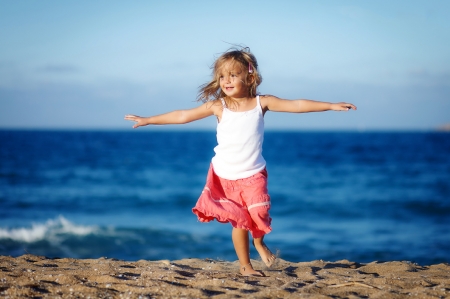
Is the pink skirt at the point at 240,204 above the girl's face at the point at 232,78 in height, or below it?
below

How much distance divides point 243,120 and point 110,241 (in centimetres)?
754

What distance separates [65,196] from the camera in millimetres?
17016

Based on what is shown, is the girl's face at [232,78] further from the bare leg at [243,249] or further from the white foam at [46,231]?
the white foam at [46,231]

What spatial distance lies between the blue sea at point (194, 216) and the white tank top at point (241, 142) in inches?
180

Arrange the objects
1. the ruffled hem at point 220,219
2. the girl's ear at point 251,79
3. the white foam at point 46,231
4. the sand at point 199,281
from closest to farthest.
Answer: the sand at point 199,281, the ruffled hem at point 220,219, the girl's ear at point 251,79, the white foam at point 46,231

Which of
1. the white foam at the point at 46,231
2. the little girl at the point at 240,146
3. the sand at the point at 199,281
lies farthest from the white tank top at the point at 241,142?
the white foam at the point at 46,231

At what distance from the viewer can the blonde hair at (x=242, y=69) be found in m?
4.47

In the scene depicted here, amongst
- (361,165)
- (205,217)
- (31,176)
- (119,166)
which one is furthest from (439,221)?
(119,166)

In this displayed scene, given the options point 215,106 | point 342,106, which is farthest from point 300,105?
point 215,106

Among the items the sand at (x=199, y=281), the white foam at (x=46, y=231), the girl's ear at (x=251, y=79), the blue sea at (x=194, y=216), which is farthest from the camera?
the white foam at (x=46, y=231)

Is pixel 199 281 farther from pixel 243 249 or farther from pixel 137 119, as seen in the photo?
pixel 137 119

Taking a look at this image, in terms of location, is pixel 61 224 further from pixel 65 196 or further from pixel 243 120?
pixel 243 120

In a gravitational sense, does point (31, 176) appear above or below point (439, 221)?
above

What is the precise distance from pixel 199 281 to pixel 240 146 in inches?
46.5
